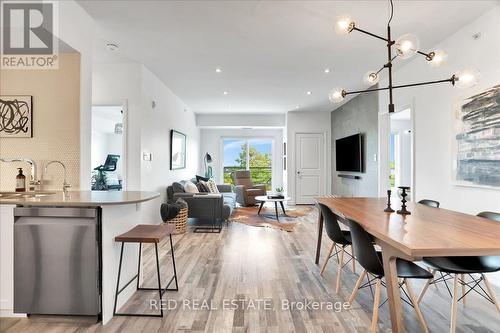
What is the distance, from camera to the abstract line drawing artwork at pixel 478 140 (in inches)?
109

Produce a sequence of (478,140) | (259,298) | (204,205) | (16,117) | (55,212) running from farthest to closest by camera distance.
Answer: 1. (204,205)
2. (478,140)
3. (16,117)
4. (259,298)
5. (55,212)

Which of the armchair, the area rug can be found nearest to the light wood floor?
the area rug

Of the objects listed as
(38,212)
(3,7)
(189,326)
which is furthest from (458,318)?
Answer: (3,7)

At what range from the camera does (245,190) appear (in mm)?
7434

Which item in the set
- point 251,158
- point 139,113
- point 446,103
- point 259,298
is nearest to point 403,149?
point 251,158

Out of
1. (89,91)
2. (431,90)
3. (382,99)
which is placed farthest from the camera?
(382,99)

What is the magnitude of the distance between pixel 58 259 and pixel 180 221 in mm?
2656

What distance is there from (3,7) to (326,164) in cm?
736

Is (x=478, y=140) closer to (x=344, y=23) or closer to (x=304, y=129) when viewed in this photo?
(x=344, y=23)

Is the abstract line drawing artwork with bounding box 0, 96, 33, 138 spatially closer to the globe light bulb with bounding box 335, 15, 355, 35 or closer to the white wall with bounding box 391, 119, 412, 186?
the globe light bulb with bounding box 335, 15, 355, 35

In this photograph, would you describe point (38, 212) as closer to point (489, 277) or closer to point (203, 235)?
point (203, 235)

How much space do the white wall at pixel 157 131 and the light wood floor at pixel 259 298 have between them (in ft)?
4.32

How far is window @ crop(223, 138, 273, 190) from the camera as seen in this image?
379 inches

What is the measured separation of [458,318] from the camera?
212 centimetres
